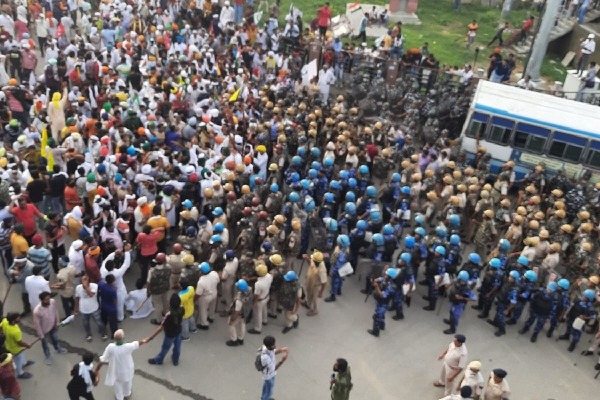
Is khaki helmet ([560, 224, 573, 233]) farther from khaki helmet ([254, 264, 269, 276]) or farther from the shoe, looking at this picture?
khaki helmet ([254, 264, 269, 276])

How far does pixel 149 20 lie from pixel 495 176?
1323 centimetres

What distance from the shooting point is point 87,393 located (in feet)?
27.9

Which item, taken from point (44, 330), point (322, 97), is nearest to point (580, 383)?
point (44, 330)

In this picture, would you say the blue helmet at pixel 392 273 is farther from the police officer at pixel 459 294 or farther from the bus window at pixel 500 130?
the bus window at pixel 500 130

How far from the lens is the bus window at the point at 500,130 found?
15.8 m

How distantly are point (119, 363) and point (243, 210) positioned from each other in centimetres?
424

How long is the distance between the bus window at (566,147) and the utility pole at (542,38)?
6.48m

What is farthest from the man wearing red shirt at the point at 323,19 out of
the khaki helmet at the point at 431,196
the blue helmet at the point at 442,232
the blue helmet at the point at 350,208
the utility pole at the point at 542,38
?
the blue helmet at the point at 442,232

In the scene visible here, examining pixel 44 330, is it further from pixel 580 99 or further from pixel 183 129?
pixel 580 99

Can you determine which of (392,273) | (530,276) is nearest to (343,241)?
(392,273)

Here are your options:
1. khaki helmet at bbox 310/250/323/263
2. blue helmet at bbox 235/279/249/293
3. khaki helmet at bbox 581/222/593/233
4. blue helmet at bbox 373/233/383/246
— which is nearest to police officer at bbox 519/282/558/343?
khaki helmet at bbox 581/222/593/233

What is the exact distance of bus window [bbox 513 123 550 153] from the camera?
1552 cm

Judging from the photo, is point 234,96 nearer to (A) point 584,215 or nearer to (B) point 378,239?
(B) point 378,239

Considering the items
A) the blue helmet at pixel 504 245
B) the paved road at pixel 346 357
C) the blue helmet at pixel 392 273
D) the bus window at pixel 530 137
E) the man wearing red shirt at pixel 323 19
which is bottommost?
the paved road at pixel 346 357
